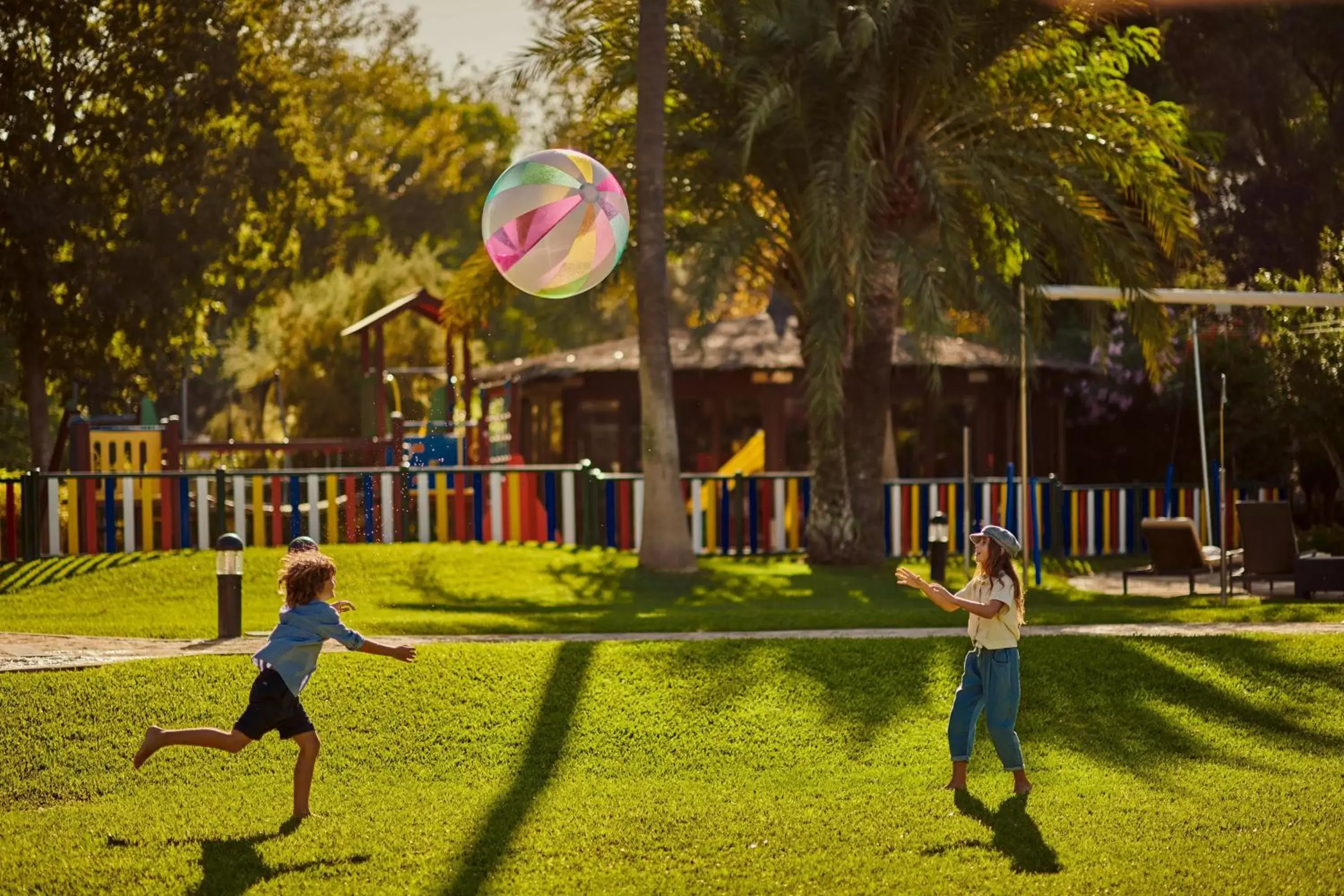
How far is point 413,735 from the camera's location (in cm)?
1151

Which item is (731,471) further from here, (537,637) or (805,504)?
(537,637)

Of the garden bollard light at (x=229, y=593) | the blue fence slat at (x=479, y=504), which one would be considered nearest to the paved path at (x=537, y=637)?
the garden bollard light at (x=229, y=593)

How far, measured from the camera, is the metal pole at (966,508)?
1975 centimetres

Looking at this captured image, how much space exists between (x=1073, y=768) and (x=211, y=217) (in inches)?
877

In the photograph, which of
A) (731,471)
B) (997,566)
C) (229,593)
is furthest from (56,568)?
(997,566)

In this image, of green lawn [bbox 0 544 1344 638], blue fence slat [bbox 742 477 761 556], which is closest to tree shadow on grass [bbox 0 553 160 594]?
green lawn [bbox 0 544 1344 638]

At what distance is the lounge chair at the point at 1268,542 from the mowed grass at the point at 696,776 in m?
4.42

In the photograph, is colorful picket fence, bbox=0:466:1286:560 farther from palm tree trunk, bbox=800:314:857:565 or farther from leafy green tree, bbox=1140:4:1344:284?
leafy green tree, bbox=1140:4:1344:284

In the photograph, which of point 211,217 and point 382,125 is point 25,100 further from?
point 382,125

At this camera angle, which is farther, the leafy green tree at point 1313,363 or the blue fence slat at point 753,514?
the blue fence slat at point 753,514

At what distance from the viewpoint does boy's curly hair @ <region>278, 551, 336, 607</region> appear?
29.8ft

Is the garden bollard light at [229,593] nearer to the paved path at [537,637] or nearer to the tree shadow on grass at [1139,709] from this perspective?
the paved path at [537,637]

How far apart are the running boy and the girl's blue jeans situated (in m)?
3.14

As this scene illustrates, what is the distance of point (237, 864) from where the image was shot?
27.9 feet
